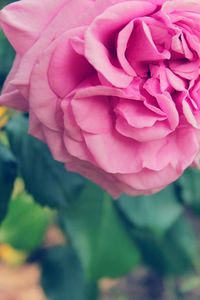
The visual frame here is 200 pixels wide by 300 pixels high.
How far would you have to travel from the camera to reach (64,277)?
105 centimetres

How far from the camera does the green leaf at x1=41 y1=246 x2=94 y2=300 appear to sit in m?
1.04

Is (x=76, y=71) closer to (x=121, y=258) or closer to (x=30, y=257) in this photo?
(x=121, y=258)

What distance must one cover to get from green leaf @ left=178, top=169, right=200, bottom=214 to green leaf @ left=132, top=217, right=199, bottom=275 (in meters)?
0.12

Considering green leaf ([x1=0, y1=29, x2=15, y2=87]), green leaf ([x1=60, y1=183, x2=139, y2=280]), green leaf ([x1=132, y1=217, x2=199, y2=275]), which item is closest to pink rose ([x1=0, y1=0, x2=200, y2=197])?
green leaf ([x1=0, y1=29, x2=15, y2=87])

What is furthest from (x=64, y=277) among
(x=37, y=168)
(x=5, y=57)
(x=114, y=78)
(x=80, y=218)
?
(x=114, y=78)

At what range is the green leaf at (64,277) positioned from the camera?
1038 mm

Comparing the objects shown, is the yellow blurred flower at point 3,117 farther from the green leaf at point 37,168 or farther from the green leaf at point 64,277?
the green leaf at point 64,277

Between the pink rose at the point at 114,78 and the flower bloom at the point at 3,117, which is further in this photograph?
the flower bloom at the point at 3,117

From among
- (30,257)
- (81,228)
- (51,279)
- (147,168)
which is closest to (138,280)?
(30,257)

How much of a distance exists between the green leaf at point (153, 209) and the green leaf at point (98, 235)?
3 centimetres

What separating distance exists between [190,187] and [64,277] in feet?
0.93

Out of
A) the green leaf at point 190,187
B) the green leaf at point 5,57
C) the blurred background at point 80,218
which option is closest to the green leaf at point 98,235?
the blurred background at point 80,218

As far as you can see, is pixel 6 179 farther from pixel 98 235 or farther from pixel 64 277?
pixel 64 277

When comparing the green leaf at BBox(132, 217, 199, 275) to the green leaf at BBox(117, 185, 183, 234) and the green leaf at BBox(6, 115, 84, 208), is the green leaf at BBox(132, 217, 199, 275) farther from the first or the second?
the green leaf at BBox(6, 115, 84, 208)
